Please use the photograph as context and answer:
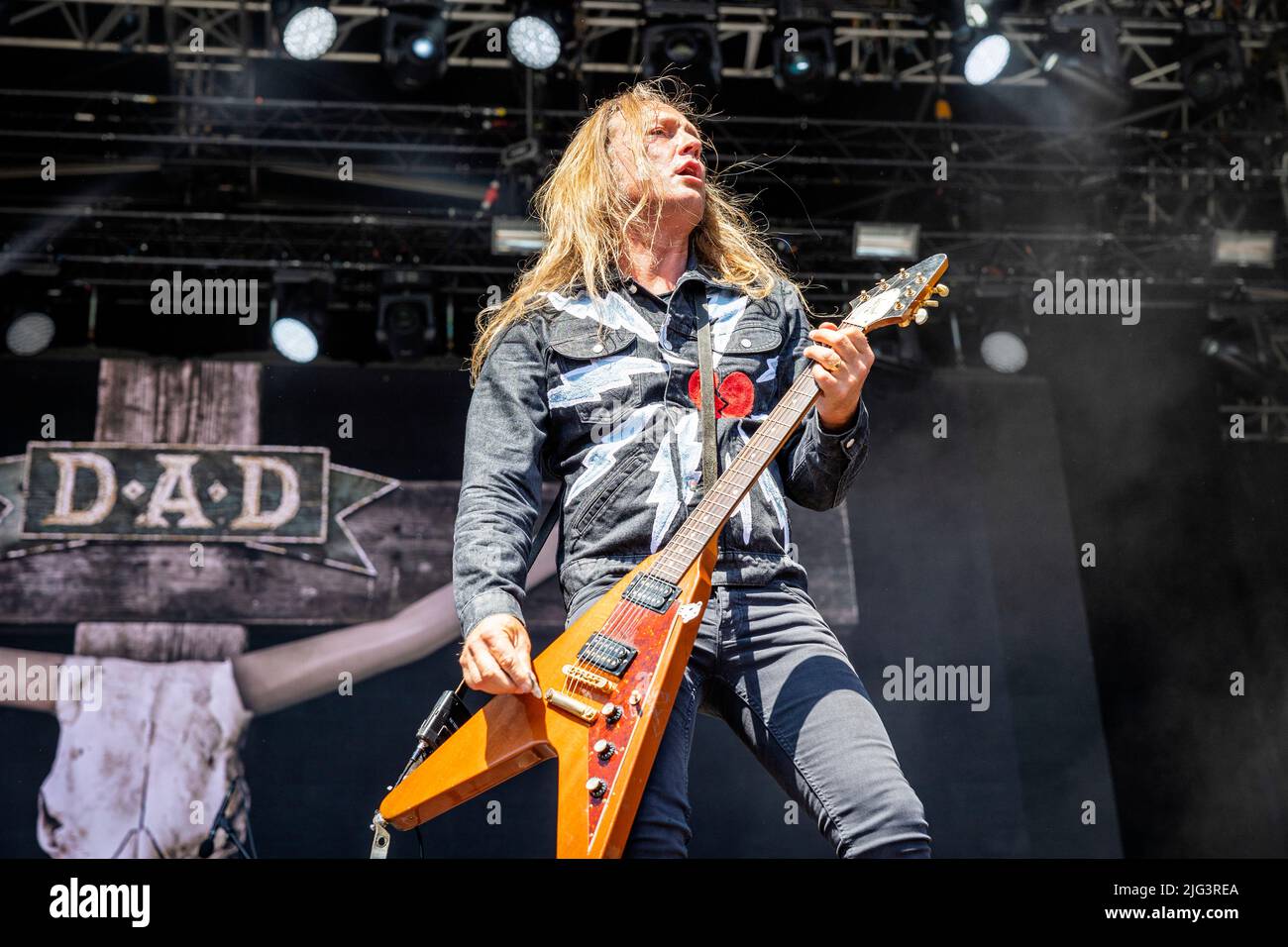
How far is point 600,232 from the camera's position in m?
Answer: 2.55

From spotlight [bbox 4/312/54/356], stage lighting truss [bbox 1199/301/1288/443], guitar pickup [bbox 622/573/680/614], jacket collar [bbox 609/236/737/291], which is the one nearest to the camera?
guitar pickup [bbox 622/573/680/614]

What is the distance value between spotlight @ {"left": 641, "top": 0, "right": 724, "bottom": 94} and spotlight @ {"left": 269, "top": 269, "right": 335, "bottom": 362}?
7.61 ft

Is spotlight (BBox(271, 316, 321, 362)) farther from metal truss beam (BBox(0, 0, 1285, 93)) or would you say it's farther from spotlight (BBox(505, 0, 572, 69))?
spotlight (BBox(505, 0, 572, 69))

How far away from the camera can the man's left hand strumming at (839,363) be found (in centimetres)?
208

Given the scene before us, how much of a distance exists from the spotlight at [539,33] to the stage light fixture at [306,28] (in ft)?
3.12

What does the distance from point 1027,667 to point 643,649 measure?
6.00 metres

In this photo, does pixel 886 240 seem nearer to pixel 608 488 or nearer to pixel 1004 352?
pixel 1004 352

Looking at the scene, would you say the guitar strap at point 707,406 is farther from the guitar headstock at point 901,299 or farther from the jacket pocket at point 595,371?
the guitar headstock at point 901,299

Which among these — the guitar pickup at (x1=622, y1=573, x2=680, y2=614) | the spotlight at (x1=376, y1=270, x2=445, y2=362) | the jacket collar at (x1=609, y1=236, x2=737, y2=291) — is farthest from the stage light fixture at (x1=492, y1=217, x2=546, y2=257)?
the guitar pickup at (x1=622, y1=573, x2=680, y2=614)

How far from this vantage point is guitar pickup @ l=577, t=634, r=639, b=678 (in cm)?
190

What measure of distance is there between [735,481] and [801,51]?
5.19 metres

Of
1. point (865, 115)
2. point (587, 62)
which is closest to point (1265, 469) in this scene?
point (865, 115)
